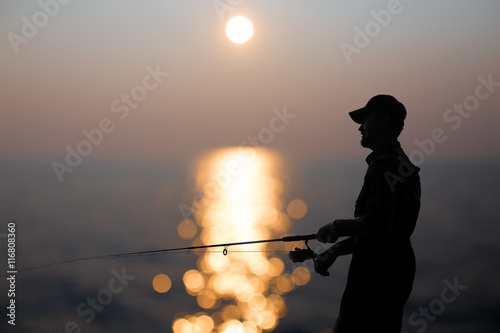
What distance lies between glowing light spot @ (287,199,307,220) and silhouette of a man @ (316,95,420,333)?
67.3ft

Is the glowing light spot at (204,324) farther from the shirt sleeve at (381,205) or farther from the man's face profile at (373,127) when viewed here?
the shirt sleeve at (381,205)

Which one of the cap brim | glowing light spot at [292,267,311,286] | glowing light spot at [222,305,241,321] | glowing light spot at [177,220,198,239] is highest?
glowing light spot at [177,220,198,239]

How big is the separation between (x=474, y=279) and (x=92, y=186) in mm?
32323

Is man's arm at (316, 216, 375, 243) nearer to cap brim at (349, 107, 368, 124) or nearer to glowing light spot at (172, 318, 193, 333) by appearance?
cap brim at (349, 107, 368, 124)

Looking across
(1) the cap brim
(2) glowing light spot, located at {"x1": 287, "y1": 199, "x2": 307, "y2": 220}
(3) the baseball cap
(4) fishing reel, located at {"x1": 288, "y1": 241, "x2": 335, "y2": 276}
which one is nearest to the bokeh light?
(2) glowing light spot, located at {"x1": 287, "y1": 199, "x2": 307, "y2": 220}

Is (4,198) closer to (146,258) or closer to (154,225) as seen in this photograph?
(154,225)

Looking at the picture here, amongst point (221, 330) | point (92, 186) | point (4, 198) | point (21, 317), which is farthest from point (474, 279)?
point (92, 186)

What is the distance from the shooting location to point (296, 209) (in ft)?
87.9

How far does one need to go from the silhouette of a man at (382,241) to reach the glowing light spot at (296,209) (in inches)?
807

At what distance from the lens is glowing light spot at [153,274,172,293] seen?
1377 cm

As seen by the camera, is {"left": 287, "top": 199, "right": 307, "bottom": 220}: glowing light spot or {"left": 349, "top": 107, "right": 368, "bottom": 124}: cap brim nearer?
{"left": 349, "top": 107, "right": 368, "bottom": 124}: cap brim

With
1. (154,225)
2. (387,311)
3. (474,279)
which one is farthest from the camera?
(154,225)

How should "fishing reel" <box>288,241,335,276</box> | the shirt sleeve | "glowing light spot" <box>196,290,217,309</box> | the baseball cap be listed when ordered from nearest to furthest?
the shirt sleeve
the baseball cap
"fishing reel" <box>288,241,335,276</box>
"glowing light spot" <box>196,290,217,309</box>

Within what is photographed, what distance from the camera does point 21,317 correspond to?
11992 millimetres
